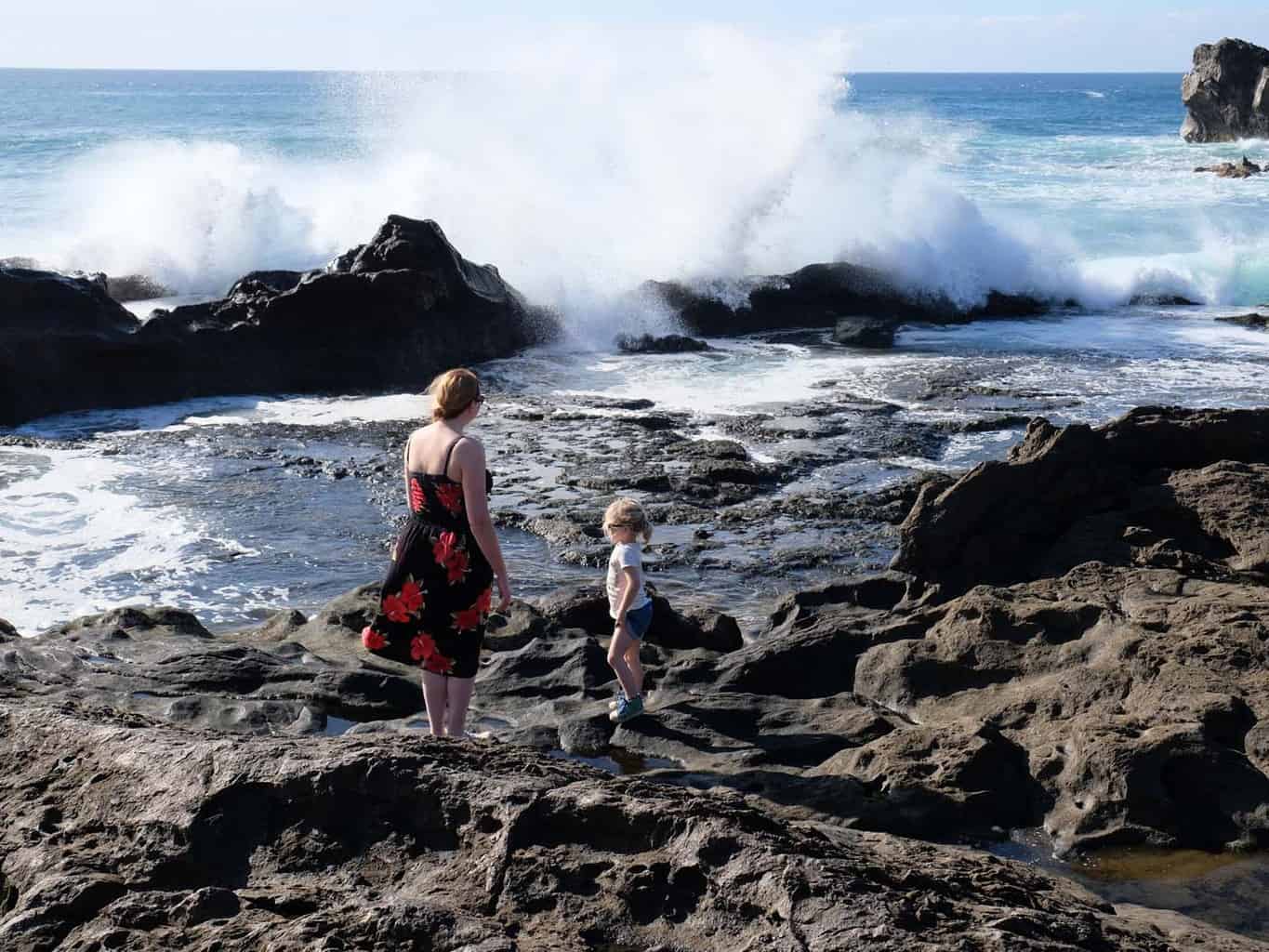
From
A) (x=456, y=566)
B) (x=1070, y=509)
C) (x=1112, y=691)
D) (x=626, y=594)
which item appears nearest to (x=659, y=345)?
(x=1070, y=509)

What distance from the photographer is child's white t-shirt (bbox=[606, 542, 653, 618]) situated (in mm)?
6053

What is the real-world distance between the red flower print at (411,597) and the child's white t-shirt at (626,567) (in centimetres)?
119

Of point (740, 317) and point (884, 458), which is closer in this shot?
point (884, 458)

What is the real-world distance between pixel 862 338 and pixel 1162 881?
14084 millimetres

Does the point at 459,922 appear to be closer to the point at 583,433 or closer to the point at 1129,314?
the point at 583,433

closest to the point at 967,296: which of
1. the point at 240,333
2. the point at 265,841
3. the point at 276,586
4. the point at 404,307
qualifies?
the point at 404,307

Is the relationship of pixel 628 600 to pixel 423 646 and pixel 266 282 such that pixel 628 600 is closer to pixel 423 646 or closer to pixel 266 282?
pixel 423 646

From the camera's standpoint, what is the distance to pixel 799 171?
2575cm

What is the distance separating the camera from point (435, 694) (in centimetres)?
516

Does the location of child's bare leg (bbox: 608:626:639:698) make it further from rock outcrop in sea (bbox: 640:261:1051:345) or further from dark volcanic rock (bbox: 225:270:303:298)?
rock outcrop in sea (bbox: 640:261:1051:345)

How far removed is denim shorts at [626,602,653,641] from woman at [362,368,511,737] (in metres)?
1.14

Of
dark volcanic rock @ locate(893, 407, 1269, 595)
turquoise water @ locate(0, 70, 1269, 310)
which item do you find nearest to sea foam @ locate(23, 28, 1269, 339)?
turquoise water @ locate(0, 70, 1269, 310)

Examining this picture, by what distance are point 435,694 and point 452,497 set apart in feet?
2.47

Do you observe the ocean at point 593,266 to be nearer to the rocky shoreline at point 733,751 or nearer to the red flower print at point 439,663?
the rocky shoreline at point 733,751
